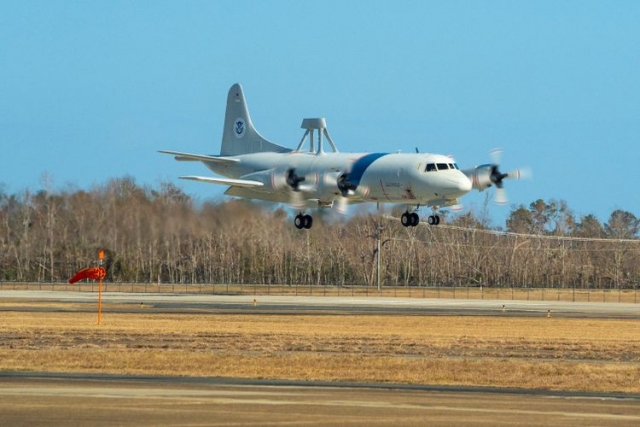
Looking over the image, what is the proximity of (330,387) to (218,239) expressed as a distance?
59.8m

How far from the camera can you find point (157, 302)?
3209 inches

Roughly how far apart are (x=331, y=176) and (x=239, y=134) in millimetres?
11437

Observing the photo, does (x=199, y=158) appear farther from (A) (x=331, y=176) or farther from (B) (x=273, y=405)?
(B) (x=273, y=405)

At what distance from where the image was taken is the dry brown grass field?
34.8 meters

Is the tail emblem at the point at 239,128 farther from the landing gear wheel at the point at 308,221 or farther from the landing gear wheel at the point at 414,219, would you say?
the landing gear wheel at the point at 414,219

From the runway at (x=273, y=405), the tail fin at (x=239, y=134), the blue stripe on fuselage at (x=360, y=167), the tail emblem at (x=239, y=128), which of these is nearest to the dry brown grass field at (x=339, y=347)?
the runway at (x=273, y=405)

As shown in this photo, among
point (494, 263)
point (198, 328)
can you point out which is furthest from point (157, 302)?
point (494, 263)

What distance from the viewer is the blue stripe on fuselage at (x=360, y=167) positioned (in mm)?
62250

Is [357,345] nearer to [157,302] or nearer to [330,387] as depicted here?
[330,387]

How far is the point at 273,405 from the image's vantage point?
2633 centimetres

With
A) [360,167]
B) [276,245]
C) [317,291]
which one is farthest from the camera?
[317,291]

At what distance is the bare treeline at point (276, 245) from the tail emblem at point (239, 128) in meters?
5.02

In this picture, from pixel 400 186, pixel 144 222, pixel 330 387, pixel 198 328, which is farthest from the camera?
pixel 144 222

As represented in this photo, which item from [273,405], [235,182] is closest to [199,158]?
[235,182]
